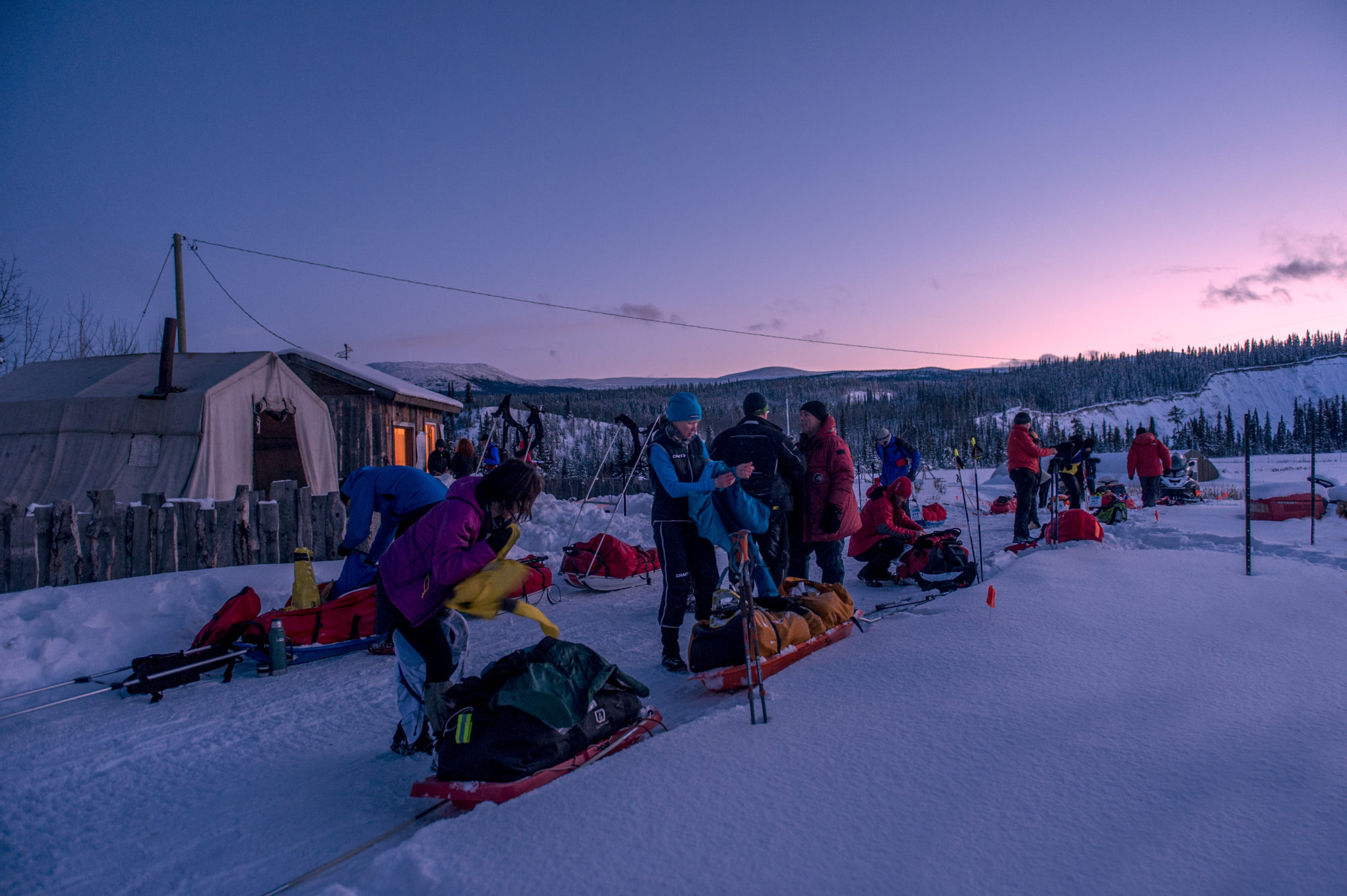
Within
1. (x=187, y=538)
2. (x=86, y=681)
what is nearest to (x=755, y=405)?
(x=86, y=681)

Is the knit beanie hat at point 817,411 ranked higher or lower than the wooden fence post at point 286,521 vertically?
higher

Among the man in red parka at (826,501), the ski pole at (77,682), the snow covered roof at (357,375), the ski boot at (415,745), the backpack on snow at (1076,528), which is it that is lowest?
the ski pole at (77,682)

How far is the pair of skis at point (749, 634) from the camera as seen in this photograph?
327 cm

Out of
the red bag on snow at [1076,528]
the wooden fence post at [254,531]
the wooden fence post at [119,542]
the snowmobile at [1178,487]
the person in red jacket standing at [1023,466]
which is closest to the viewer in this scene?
the wooden fence post at [119,542]

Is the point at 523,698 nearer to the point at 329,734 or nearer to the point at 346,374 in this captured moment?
the point at 329,734

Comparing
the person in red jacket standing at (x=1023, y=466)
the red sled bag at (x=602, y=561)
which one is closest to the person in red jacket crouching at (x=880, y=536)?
the person in red jacket standing at (x=1023, y=466)

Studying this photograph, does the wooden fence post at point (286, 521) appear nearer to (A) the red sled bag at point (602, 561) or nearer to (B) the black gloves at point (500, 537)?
(A) the red sled bag at point (602, 561)

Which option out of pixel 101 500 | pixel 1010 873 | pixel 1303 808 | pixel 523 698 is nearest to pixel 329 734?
pixel 523 698

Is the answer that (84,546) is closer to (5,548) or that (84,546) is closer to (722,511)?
(5,548)

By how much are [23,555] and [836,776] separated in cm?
786

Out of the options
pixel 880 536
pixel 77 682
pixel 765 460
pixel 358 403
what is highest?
pixel 358 403

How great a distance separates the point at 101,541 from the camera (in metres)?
6.82

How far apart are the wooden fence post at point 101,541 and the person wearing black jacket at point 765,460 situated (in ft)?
20.4

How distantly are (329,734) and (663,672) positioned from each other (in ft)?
6.60
